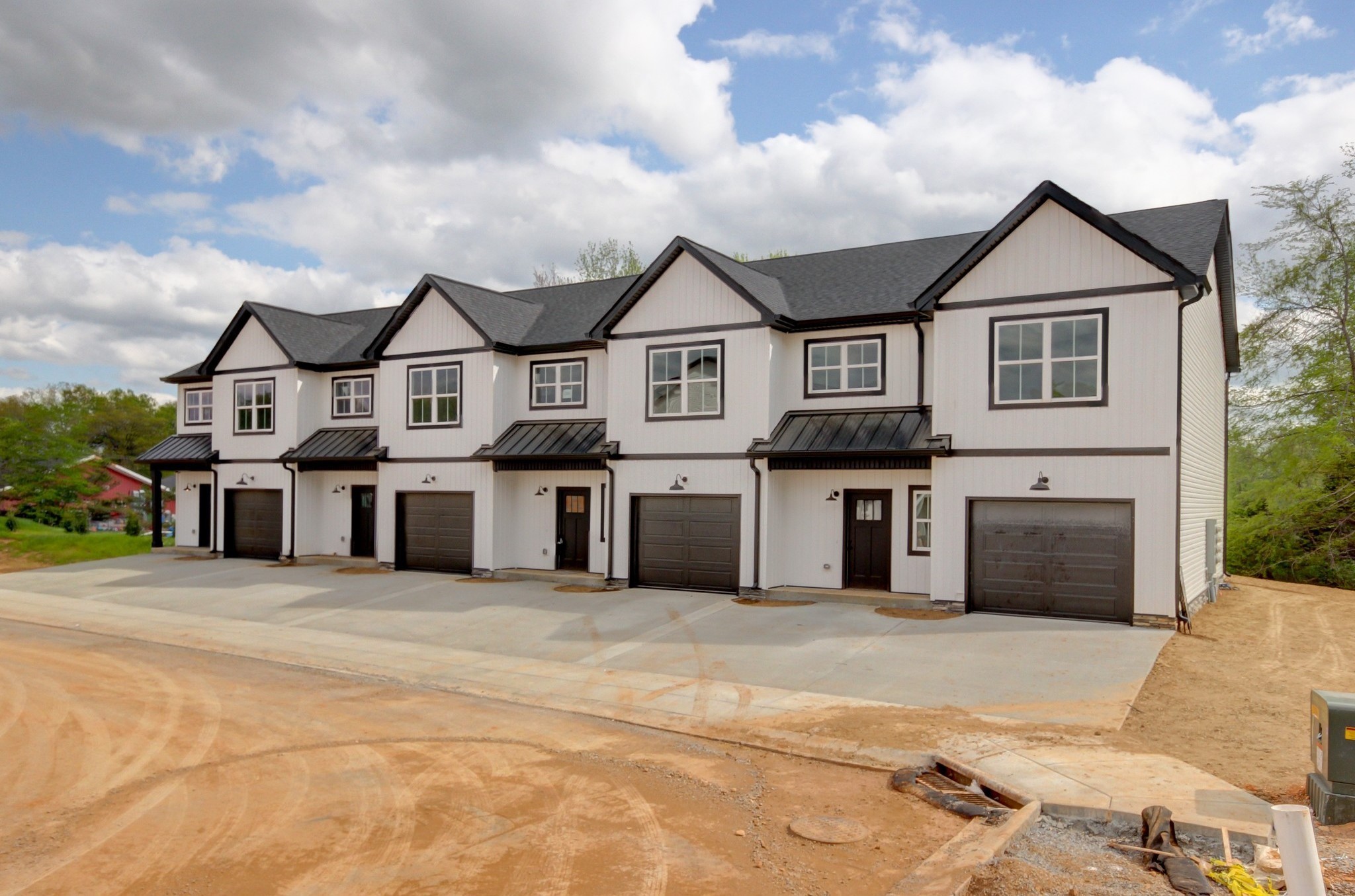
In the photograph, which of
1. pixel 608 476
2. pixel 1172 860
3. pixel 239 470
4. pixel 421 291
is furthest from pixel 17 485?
pixel 1172 860

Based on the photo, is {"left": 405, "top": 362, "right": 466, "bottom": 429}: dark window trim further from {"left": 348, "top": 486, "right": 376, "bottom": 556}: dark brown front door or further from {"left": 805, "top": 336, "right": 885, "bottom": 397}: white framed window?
{"left": 805, "top": 336, "right": 885, "bottom": 397}: white framed window

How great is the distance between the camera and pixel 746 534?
19.2 metres

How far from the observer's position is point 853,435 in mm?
18281

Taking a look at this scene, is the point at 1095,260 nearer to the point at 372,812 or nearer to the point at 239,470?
the point at 372,812

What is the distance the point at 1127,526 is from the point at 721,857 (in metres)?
11.7

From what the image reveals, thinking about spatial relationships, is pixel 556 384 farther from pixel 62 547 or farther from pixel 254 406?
pixel 62 547

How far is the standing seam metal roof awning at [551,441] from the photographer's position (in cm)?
2139

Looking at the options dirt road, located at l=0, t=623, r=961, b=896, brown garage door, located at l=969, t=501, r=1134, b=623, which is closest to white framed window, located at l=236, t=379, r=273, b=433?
dirt road, located at l=0, t=623, r=961, b=896

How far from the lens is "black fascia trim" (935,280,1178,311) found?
15284mm

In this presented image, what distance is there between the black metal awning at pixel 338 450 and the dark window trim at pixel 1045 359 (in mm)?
15552

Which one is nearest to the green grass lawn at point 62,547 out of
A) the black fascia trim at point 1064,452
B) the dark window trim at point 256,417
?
the dark window trim at point 256,417

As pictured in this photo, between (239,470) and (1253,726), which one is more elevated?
(239,470)

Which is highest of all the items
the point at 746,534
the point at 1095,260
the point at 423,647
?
the point at 1095,260

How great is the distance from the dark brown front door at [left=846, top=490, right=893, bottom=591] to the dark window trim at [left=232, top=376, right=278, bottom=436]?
17.5 m
